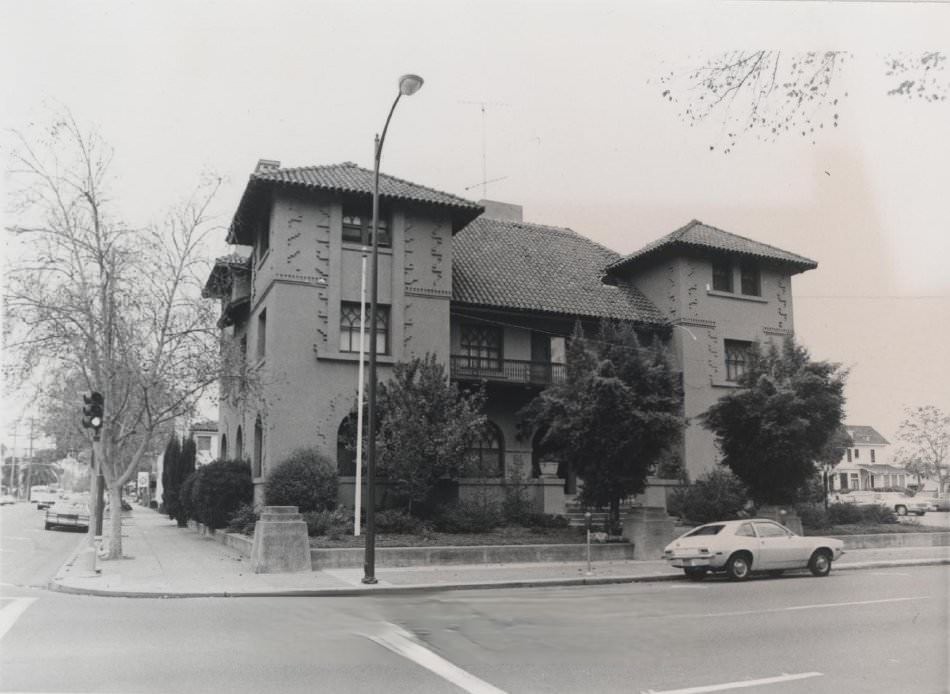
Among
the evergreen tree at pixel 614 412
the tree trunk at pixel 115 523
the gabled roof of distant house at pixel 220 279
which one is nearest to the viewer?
the tree trunk at pixel 115 523

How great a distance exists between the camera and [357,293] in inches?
989

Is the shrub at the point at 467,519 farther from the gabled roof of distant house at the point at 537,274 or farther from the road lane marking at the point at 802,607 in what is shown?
the road lane marking at the point at 802,607

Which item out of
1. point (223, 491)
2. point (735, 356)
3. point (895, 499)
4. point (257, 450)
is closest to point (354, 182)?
point (257, 450)

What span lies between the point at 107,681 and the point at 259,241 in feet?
71.0

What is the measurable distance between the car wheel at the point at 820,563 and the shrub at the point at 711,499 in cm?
698

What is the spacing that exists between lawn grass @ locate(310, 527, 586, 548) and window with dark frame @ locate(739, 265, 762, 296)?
1322 cm

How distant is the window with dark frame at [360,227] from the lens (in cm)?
2547

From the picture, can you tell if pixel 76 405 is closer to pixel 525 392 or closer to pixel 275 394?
pixel 275 394

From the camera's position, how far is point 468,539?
2075cm

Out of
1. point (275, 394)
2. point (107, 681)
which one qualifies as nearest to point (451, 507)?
point (275, 394)

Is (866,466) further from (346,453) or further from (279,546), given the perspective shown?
(279,546)

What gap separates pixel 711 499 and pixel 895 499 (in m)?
14.9

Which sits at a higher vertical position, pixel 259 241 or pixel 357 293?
pixel 259 241

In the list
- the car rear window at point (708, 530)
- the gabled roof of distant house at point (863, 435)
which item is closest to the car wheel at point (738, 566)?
the car rear window at point (708, 530)
